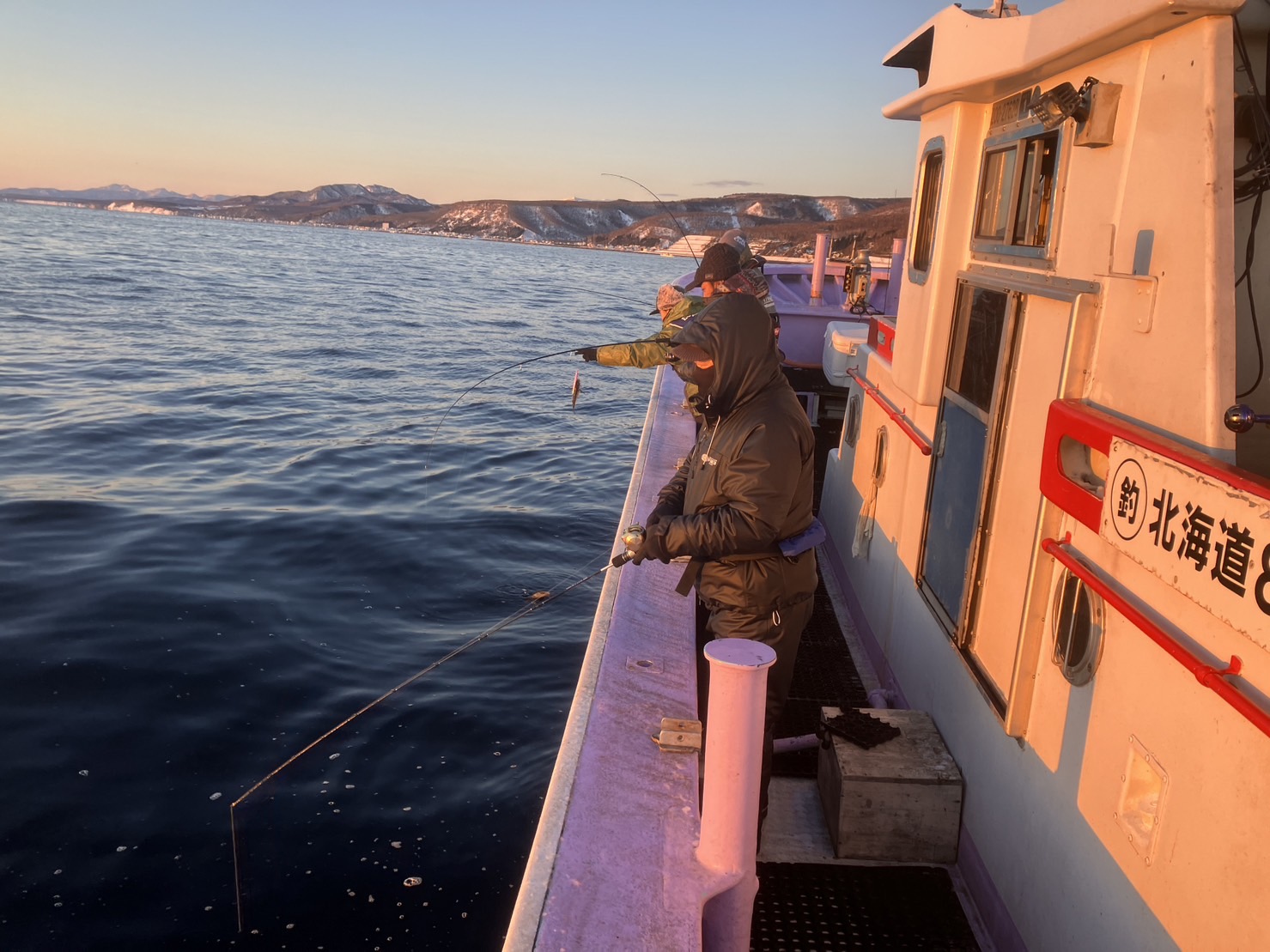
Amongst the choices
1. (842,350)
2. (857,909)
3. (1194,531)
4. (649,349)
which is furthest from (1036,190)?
(842,350)

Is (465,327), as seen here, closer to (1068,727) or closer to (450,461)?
(450,461)

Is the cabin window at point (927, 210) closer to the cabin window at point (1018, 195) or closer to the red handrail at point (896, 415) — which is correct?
the cabin window at point (1018, 195)

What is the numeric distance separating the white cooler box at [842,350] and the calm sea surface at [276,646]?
9.59ft

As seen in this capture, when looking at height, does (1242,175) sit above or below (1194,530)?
above

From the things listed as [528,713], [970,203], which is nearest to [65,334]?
[528,713]

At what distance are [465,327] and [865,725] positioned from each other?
27373 millimetres

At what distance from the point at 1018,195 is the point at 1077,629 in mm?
1661

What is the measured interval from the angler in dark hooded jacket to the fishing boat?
52 centimetres

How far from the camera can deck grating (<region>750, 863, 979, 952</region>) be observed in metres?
3.29

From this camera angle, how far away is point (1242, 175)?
109 inches

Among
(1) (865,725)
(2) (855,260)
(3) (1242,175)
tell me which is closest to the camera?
(3) (1242,175)

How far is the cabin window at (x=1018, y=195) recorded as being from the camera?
129 inches

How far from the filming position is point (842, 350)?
7535 mm

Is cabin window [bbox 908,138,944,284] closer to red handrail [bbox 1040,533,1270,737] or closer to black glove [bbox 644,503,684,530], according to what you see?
black glove [bbox 644,503,684,530]
